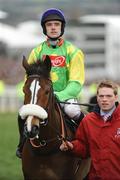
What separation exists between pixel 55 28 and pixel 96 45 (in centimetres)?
4462

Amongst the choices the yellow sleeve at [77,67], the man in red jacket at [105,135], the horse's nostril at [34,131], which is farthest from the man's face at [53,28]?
the horse's nostril at [34,131]

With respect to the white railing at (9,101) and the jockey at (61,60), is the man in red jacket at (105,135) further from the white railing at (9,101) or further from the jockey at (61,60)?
the white railing at (9,101)

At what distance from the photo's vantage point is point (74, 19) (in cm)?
5678

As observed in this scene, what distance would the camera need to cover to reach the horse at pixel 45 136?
746 cm

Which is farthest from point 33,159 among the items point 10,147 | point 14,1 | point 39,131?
point 14,1

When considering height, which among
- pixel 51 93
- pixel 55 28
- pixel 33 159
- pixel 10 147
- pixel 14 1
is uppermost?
pixel 14 1

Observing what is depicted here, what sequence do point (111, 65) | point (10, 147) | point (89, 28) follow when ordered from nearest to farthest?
point (10, 147) < point (111, 65) < point (89, 28)

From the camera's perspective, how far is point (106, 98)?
7.28 m

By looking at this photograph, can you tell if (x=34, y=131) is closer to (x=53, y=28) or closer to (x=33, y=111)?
(x=33, y=111)

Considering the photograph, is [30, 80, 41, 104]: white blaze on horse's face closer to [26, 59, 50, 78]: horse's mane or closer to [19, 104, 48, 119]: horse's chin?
[19, 104, 48, 119]: horse's chin

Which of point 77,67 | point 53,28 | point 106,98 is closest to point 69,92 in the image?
point 77,67

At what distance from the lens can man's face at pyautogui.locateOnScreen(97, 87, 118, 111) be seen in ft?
23.9

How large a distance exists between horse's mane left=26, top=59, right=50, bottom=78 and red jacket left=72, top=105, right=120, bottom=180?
0.67 metres

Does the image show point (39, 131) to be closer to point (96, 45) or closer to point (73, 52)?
point (73, 52)
